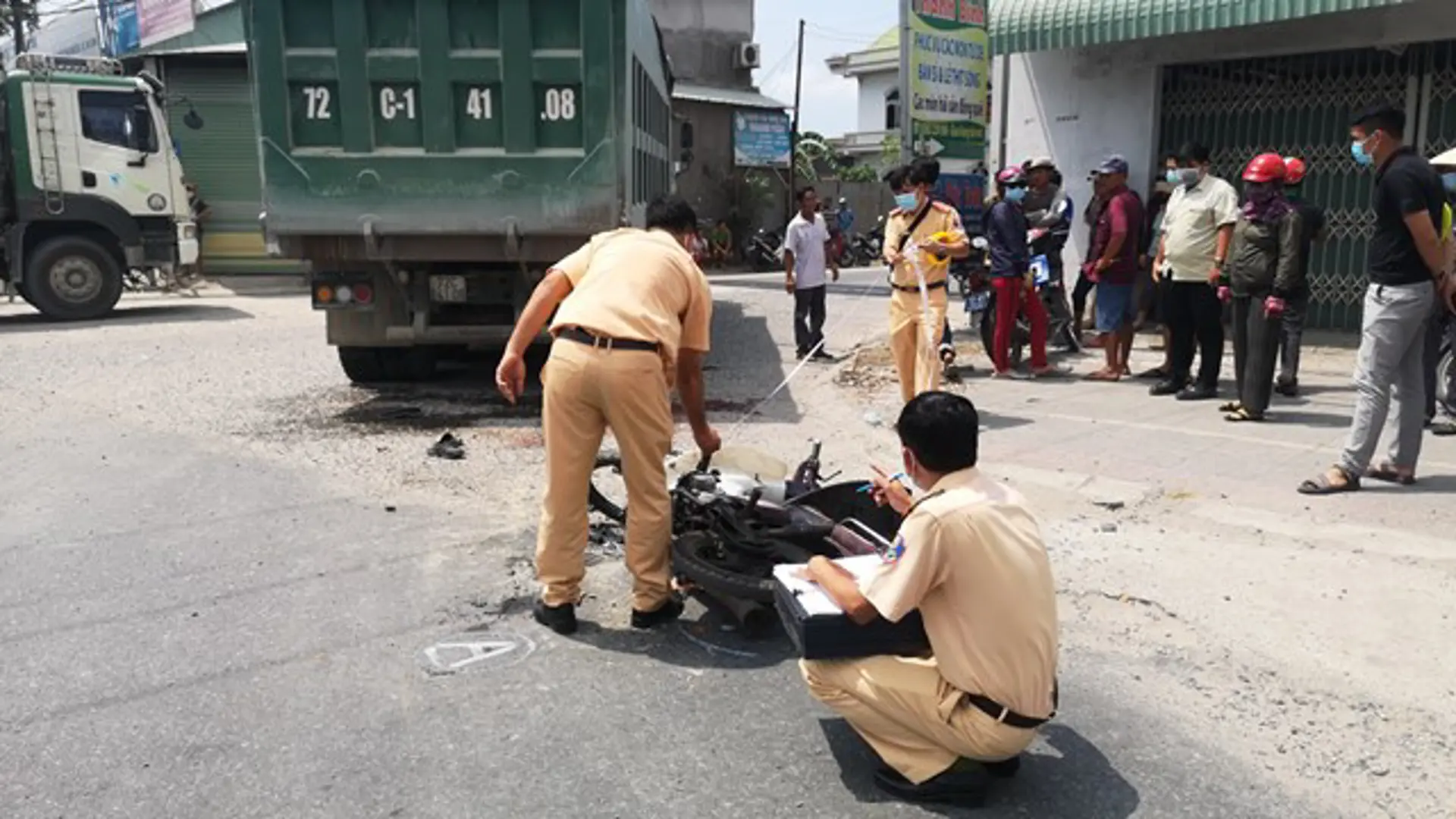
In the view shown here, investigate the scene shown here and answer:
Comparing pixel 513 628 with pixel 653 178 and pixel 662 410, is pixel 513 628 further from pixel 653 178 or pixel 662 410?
pixel 653 178

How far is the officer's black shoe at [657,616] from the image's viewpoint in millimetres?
4062

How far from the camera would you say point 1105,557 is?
16.1 feet

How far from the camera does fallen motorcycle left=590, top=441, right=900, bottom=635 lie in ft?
12.8

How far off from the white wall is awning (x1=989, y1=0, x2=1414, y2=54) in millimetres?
33164

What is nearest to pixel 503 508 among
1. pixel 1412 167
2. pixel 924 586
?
pixel 924 586

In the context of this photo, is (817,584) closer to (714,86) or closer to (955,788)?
(955,788)

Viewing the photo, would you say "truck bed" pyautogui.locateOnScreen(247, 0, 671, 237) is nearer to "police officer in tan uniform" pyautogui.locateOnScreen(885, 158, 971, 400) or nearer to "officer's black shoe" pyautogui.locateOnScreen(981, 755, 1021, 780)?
"police officer in tan uniform" pyautogui.locateOnScreen(885, 158, 971, 400)

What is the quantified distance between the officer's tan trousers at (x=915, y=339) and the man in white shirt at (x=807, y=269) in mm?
3364

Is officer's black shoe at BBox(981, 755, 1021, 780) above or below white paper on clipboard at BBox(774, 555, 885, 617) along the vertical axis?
below

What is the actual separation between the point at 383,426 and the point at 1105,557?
194 inches

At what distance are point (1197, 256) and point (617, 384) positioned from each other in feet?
18.3

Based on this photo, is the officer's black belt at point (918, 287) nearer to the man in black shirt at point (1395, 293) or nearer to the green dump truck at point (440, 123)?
the green dump truck at point (440, 123)

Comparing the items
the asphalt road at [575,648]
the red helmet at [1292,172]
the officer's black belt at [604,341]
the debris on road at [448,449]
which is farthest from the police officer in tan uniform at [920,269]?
the officer's black belt at [604,341]

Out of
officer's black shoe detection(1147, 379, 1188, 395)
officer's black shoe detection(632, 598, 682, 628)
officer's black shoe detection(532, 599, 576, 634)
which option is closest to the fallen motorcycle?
officer's black shoe detection(632, 598, 682, 628)
